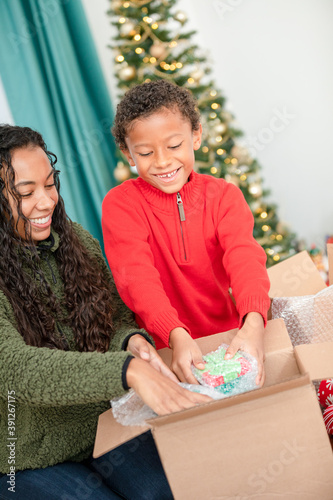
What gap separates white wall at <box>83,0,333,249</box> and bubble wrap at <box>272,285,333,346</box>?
2331 mm

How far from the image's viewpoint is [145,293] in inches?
47.8

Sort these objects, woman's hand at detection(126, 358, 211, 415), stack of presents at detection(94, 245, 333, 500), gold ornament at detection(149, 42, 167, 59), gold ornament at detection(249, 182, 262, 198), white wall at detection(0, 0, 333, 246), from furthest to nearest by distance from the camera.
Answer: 1. white wall at detection(0, 0, 333, 246)
2. gold ornament at detection(249, 182, 262, 198)
3. gold ornament at detection(149, 42, 167, 59)
4. woman's hand at detection(126, 358, 211, 415)
5. stack of presents at detection(94, 245, 333, 500)

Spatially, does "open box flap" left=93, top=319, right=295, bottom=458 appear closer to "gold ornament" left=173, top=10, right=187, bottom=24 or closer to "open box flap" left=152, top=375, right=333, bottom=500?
"open box flap" left=152, top=375, right=333, bottom=500

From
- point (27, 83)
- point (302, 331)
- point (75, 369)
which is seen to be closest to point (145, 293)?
point (75, 369)

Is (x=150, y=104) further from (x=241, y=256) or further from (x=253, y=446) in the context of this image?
(x=253, y=446)

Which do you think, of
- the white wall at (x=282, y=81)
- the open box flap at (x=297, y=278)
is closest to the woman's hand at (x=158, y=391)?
the open box flap at (x=297, y=278)

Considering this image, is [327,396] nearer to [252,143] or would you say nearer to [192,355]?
[192,355]

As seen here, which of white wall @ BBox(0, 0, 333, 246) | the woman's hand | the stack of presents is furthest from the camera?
white wall @ BBox(0, 0, 333, 246)

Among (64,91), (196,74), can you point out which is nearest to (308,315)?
(196,74)

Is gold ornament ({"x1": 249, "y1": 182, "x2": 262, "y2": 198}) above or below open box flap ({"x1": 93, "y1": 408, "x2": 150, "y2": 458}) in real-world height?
above

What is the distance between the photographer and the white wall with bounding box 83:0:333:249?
3.27 m

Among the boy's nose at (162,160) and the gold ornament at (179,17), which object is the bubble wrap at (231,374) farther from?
the gold ornament at (179,17)

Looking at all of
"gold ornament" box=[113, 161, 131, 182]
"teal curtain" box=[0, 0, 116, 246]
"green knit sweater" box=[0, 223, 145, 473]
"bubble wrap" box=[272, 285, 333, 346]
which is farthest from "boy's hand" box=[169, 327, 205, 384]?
"teal curtain" box=[0, 0, 116, 246]

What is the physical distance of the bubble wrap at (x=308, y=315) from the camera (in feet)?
4.19
